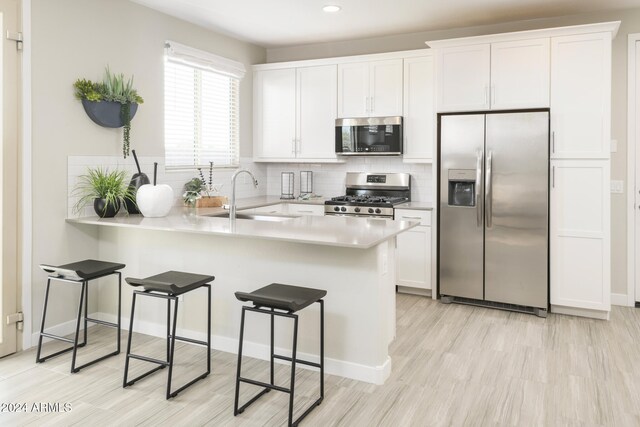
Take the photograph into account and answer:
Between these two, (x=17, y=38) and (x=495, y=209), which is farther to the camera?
(x=495, y=209)

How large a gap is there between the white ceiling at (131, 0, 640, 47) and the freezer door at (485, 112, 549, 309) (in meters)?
1.00

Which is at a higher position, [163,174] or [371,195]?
[163,174]

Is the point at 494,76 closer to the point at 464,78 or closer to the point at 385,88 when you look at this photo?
the point at 464,78

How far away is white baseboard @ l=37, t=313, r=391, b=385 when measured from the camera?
9.89 ft

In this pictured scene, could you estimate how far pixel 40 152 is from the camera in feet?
11.5

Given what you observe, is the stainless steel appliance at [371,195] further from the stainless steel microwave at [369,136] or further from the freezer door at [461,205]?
the freezer door at [461,205]

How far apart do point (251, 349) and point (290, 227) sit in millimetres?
885

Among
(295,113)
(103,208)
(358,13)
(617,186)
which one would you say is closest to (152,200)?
(103,208)

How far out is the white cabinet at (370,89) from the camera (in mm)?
5137

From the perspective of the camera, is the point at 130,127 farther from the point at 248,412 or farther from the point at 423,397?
the point at 423,397

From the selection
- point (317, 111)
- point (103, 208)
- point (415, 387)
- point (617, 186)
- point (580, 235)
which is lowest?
point (415, 387)

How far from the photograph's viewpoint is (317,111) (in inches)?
219

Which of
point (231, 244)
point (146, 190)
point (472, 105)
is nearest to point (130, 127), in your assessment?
point (146, 190)

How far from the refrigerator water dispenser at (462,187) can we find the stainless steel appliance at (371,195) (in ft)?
2.02
